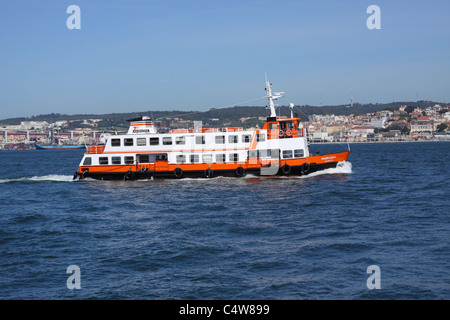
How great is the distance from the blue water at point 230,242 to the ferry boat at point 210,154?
4.13m

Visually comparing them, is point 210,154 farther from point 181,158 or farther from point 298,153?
point 298,153

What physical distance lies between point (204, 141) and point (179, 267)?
24.5 metres

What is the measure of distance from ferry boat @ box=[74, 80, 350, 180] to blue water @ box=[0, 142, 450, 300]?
4.13 meters

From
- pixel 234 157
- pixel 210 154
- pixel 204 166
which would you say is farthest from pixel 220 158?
pixel 204 166

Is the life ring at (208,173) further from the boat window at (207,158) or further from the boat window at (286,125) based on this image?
the boat window at (286,125)

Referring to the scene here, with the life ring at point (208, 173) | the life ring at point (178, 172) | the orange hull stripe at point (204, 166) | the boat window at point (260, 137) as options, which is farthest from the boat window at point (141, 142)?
the boat window at point (260, 137)

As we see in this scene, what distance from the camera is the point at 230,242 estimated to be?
1948 cm

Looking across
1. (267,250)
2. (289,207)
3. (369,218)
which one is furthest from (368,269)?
(289,207)

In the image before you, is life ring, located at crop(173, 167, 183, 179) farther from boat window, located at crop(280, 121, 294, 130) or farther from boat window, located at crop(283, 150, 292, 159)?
boat window, located at crop(280, 121, 294, 130)

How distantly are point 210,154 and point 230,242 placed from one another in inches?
824

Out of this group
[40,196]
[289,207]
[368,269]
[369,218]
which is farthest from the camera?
[40,196]

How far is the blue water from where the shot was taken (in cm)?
1425

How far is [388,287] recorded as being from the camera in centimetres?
1394

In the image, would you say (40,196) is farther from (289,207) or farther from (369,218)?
(369,218)
